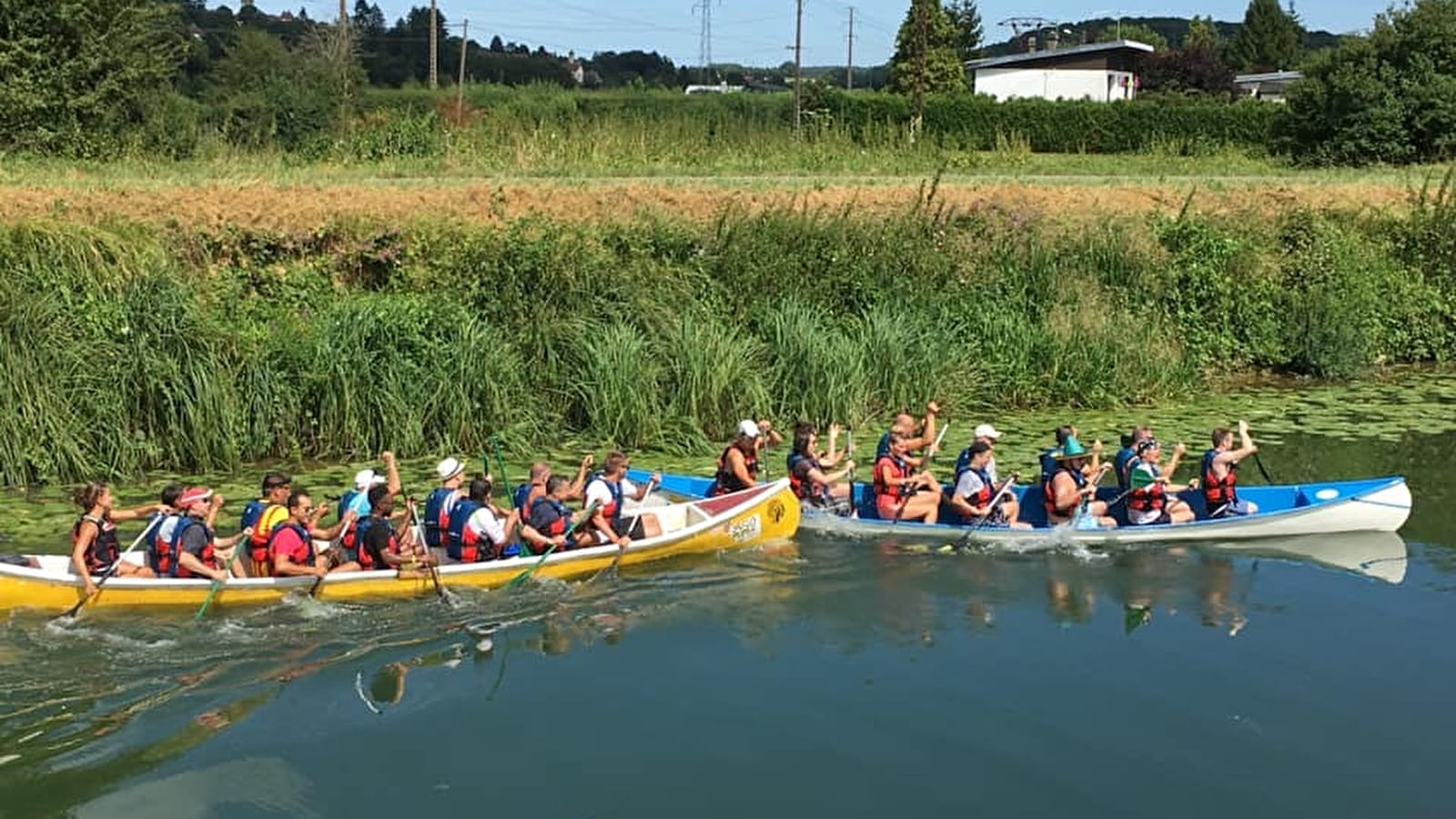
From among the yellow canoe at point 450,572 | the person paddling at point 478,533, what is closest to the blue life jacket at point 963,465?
the yellow canoe at point 450,572

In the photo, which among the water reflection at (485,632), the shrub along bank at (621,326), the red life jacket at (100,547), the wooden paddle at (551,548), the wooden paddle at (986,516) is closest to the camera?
the water reflection at (485,632)

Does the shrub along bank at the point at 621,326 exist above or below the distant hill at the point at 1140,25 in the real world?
A: below

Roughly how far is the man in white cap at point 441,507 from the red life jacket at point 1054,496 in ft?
16.6

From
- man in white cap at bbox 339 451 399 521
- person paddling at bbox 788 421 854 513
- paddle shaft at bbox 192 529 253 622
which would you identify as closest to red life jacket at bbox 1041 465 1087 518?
person paddling at bbox 788 421 854 513

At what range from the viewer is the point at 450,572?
1139cm

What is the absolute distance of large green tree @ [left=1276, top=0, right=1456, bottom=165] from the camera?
3139 centimetres

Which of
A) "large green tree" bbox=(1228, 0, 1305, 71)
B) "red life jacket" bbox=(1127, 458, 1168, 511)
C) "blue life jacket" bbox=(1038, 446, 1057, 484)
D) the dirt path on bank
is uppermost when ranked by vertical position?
"large green tree" bbox=(1228, 0, 1305, 71)

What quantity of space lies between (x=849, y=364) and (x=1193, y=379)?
5394 mm

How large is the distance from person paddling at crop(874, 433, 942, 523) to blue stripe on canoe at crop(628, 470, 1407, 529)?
16 centimetres

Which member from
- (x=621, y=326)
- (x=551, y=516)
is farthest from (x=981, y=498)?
(x=621, y=326)

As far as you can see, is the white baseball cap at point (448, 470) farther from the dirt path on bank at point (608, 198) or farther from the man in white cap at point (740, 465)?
the dirt path on bank at point (608, 198)

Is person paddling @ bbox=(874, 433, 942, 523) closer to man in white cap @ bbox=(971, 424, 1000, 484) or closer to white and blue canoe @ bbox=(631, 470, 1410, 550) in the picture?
white and blue canoe @ bbox=(631, 470, 1410, 550)

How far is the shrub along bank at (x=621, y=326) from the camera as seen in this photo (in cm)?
1513

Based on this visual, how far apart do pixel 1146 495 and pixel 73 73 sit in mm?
22508
